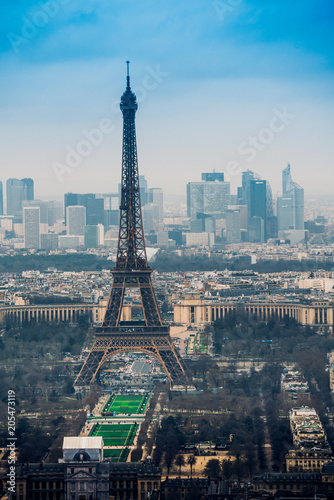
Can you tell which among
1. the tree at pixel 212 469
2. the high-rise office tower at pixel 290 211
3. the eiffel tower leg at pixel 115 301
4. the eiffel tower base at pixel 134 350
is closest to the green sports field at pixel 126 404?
the eiffel tower base at pixel 134 350

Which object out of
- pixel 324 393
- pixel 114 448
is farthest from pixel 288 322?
pixel 114 448

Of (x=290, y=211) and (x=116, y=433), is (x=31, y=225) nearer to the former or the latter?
(x=290, y=211)

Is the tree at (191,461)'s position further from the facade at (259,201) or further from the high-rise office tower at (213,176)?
the facade at (259,201)

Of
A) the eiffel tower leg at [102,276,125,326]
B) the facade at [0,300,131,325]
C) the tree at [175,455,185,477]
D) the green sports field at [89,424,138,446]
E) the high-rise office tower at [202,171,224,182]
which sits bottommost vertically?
the tree at [175,455,185,477]
